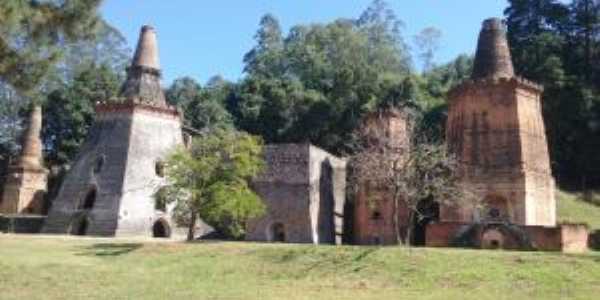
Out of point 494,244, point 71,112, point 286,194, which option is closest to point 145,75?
point 286,194

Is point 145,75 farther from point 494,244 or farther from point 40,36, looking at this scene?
point 40,36

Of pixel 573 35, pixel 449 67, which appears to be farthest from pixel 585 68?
pixel 449 67

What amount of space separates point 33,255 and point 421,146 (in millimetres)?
14198

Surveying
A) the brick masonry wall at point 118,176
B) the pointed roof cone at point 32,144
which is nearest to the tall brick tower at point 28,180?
the pointed roof cone at point 32,144

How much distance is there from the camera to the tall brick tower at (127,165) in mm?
36219

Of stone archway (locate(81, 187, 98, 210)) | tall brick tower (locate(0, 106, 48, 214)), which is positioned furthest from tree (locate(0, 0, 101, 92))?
tall brick tower (locate(0, 106, 48, 214))

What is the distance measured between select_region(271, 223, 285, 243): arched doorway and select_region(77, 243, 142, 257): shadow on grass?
8.47m

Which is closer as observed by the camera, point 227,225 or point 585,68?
point 227,225

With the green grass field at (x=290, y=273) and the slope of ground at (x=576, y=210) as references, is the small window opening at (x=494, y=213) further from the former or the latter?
the slope of ground at (x=576, y=210)

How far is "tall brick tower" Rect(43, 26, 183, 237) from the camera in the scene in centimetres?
3622

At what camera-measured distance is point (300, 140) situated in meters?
48.7

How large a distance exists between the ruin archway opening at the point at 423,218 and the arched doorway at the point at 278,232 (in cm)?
589

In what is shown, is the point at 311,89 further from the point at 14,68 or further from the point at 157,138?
the point at 14,68

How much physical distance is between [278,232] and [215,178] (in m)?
6.52
